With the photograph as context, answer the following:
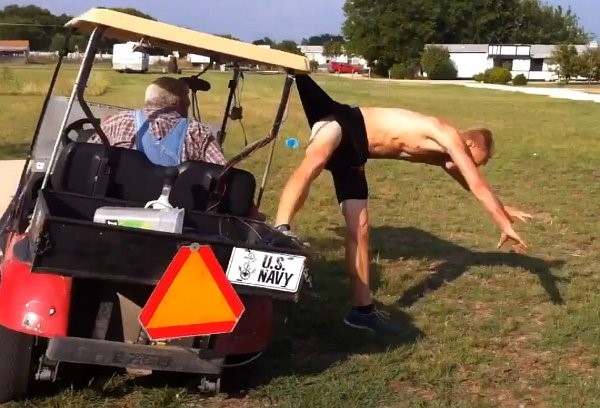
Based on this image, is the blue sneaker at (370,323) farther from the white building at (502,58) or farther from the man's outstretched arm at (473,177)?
the white building at (502,58)

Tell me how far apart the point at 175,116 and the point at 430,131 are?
5.13ft

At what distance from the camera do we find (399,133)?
538cm

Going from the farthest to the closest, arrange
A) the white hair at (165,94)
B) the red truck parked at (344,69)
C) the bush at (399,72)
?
the red truck parked at (344,69)
the bush at (399,72)
the white hair at (165,94)

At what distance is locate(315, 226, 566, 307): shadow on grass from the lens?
6475 millimetres

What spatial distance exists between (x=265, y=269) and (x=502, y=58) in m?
93.8

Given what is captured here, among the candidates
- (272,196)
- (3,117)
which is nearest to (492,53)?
(3,117)

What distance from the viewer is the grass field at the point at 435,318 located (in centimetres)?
441

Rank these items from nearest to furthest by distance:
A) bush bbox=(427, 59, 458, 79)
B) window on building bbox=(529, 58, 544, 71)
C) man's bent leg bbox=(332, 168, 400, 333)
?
man's bent leg bbox=(332, 168, 400, 333) < bush bbox=(427, 59, 458, 79) < window on building bbox=(529, 58, 544, 71)

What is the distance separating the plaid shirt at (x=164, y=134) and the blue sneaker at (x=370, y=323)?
1.44 m

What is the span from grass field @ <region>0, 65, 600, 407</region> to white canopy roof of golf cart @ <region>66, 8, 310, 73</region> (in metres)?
1.35

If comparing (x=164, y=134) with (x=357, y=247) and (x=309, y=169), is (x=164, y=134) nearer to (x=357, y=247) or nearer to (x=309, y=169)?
(x=309, y=169)

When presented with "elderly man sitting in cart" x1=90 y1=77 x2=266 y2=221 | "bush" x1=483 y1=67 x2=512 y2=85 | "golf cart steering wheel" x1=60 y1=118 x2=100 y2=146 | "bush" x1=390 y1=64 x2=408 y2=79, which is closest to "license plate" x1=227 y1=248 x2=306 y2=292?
"elderly man sitting in cart" x1=90 y1=77 x2=266 y2=221

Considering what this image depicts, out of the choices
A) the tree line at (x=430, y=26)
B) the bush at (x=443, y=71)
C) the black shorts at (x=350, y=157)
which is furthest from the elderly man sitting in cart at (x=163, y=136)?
the tree line at (x=430, y=26)

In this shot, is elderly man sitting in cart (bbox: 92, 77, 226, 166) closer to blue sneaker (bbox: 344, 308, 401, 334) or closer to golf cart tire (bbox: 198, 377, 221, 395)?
golf cart tire (bbox: 198, 377, 221, 395)
